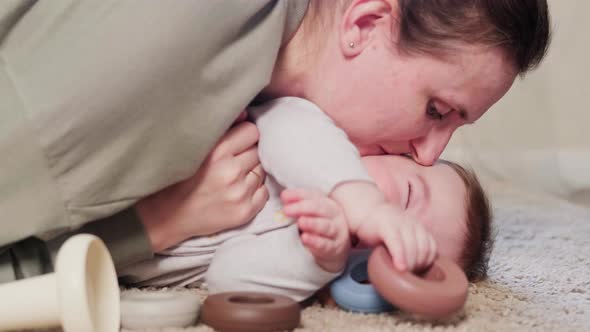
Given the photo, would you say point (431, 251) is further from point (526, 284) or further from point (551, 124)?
point (551, 124)

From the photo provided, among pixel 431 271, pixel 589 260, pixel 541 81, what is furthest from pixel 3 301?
pixel 541 81

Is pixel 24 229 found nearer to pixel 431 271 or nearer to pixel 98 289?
pixel 98 289

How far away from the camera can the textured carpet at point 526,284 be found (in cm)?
77

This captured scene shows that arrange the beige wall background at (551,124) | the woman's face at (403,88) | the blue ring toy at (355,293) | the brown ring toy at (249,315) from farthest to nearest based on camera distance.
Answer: the beige wall background at (551,124) < the woman's face at (403,88) < the blue ring toy at (355,293) < the brown ring toy at (249,315)

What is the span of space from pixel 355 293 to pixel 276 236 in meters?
0.12

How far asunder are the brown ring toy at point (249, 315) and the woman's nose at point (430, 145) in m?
0.37

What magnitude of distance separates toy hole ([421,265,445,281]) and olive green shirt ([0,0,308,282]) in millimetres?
285

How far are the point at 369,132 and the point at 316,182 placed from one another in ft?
0.63

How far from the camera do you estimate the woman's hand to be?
0.88 meters

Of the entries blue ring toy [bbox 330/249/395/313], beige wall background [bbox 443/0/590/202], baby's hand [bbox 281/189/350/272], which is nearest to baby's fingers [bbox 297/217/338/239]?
baby's hand [bbox 281/189/350/272]

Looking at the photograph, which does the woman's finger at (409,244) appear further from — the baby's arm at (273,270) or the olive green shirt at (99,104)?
the olive green shirt at (99,104)

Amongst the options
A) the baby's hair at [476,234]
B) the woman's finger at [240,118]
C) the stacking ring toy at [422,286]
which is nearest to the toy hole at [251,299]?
the stacking ring toy at [422,286]

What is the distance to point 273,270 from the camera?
2.72 feet

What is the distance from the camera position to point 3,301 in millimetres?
681
